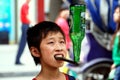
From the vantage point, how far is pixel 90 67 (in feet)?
20.1

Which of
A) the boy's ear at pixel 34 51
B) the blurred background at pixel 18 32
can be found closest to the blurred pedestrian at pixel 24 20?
the blurred background at pixel 18 32

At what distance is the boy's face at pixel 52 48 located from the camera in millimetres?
1930

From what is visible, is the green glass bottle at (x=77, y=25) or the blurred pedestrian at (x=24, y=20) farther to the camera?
the blurred pedestrian at (x=24, y=20)

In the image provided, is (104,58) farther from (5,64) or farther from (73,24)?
(73,24)

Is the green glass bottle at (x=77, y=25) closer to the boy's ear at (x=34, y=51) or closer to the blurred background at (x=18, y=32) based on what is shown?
the boy's ear at (x=34, y=51)

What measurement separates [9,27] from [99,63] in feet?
20.5

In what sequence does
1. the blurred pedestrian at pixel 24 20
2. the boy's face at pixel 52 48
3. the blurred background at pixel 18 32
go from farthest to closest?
the blurred pedestrian at pixel 24 20 < the blurred background at pixel 18 32 < the boy's face at pixel 52 48

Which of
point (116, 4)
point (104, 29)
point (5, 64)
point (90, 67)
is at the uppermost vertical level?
point (116, 4)

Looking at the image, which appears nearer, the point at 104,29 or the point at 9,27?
the point at 104,29

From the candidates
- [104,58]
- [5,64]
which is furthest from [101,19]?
[5,64]

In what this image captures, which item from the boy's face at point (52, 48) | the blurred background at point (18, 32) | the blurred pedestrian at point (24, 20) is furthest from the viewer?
the blurred pedestrian at point (24, 20)

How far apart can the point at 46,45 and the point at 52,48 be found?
0.04 meters

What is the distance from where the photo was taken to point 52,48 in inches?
77.0

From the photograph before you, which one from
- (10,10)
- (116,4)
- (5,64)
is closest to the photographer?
(116,4)
